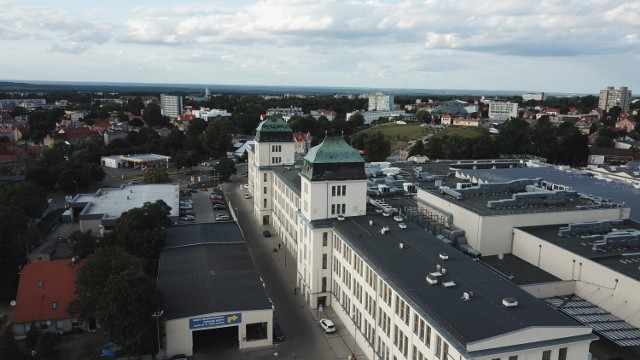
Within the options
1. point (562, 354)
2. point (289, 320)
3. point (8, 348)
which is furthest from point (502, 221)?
point (8, 348)

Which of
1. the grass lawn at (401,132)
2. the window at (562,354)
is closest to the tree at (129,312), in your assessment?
the window at (562,354)

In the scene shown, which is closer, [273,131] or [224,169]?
[273,131]

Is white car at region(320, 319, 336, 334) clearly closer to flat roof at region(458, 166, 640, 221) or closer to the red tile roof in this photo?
the red tile roof

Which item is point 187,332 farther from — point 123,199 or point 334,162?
point 123,199

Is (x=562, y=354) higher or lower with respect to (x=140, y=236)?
higher

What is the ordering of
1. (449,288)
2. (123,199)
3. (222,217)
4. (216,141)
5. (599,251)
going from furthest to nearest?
(216,141), (222,217), (123,199), (599,251), (449,288)

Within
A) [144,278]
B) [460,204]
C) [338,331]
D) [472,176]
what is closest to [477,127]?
[472,176]

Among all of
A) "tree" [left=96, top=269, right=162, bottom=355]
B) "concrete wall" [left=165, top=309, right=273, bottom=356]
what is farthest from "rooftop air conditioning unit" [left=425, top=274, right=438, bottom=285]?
"tree" [left=96, top=269, right=162, bottom=355]

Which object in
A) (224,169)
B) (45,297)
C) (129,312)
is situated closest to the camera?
(129,312)
